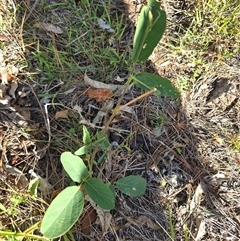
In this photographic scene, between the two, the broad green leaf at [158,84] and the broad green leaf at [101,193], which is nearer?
the broad green leaf at [158,84]

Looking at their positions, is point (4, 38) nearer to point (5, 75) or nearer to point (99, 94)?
point (5, 75)

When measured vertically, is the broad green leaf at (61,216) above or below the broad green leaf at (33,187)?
above

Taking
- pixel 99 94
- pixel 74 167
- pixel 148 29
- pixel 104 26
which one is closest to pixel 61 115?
pixel 99 94

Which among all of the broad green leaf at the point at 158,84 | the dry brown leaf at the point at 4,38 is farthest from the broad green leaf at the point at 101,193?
the dry brown leaf at the point at 4,38

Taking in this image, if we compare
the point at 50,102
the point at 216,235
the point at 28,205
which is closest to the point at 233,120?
the point at 216,235

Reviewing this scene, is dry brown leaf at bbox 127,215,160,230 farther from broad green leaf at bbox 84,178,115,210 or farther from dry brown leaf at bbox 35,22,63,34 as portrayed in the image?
dry brown leaf at bbox 35,22,63,34

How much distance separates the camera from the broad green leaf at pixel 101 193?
1.30m

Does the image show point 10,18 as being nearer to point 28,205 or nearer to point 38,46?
point 38,46

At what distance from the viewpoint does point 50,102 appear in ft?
5.70

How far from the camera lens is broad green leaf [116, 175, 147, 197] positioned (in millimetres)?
1422

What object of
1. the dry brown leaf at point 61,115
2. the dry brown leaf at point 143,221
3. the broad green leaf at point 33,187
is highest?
the dry brown leaf at point 61,115

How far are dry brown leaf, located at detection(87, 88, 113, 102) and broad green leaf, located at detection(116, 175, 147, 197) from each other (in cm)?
46

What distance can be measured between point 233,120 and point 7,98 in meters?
1.08

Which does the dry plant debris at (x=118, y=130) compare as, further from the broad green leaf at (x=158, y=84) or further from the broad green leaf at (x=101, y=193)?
the broad green leaf at (x=158, y=84)
